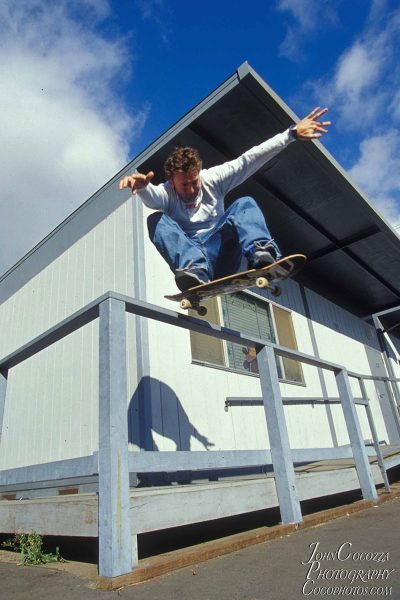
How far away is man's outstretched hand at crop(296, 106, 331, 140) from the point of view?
284 centimetres

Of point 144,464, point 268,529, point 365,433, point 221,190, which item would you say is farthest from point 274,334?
point 144,464

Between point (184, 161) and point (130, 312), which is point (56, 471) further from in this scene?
point (184, 161)

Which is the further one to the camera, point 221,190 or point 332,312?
point 332,312

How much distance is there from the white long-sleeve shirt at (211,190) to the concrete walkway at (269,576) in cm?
214

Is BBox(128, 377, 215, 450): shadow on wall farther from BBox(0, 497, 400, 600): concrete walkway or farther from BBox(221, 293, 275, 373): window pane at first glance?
BBox(0, 497, 400, 600): concrete walkway

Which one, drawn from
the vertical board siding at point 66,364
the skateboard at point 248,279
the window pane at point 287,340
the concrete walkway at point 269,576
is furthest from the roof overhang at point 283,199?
the concrete walkway at point 269,576

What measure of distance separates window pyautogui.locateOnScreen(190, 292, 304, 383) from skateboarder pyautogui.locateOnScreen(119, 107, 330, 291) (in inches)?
82.8

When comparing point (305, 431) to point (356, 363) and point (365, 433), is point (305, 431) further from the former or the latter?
point (356, 363)

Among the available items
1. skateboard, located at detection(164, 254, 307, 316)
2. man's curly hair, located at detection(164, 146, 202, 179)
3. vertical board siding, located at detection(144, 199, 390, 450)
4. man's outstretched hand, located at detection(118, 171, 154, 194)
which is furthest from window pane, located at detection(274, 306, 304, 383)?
man's outstretched hand, located at detection(118, 171, 154, 194)

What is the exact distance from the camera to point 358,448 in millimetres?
3473

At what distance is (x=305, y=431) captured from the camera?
6320 mm

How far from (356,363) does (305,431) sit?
354 cm

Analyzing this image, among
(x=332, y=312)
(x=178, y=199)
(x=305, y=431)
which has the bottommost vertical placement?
(x=305, y=431)

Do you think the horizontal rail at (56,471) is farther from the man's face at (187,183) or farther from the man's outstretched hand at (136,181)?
the man's face at (187,183)
